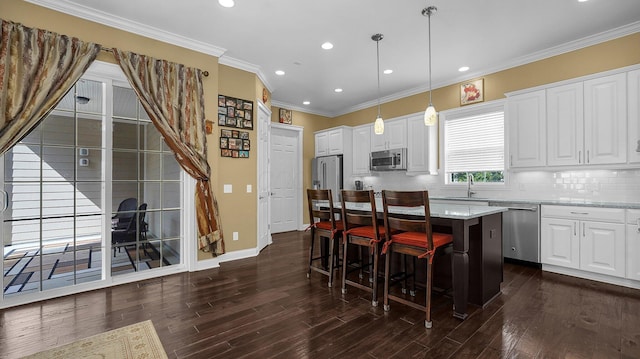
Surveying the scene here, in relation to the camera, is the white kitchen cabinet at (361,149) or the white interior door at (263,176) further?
the white kitchen cabinet at (361,149)

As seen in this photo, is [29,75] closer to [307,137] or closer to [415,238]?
[415,238]

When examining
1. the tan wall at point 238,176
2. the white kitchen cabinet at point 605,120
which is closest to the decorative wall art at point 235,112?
the tan wall at point 238,176

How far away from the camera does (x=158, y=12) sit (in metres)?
3.16

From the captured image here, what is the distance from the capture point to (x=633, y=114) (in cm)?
329

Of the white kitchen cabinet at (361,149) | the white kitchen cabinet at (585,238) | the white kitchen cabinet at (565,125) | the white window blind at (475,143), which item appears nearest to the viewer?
the white kitchen cabinet at (585,238)

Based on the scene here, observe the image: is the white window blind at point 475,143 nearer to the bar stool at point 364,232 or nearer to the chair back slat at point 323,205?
the bar stool at point 364,232

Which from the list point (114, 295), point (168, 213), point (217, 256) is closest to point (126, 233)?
point (168, 213)

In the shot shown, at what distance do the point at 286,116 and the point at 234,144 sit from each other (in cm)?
253

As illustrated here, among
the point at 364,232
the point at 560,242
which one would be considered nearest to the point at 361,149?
the point at 364,232

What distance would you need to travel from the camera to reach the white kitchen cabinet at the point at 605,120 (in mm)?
3367

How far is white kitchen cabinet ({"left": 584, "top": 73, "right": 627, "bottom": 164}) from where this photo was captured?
133 inches

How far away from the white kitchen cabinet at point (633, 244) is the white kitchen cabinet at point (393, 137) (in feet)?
10.6

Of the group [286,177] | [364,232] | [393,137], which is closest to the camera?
[364,232]

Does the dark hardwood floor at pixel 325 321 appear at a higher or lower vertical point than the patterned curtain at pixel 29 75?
lower
